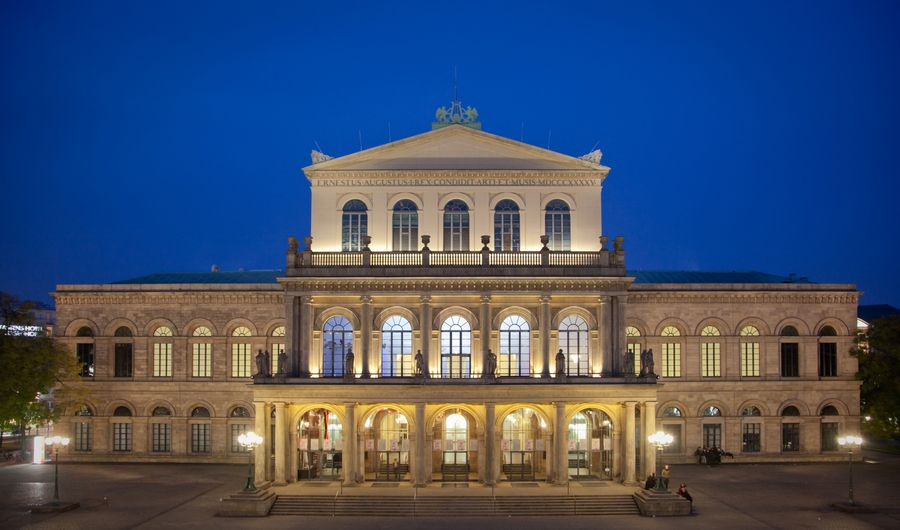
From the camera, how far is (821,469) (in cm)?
5075

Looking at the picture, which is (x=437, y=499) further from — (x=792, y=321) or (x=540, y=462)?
(x=792, y=321)

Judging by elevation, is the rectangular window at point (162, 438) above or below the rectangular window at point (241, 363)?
below

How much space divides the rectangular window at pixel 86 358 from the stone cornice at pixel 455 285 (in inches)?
716

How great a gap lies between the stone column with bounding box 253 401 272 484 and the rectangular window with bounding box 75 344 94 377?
16939 millimetres

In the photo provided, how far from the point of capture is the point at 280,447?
4391 centimetres

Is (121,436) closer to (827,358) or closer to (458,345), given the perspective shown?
(458,345)

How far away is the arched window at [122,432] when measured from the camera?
178ft

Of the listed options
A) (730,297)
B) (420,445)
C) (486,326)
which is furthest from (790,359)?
(420,445)

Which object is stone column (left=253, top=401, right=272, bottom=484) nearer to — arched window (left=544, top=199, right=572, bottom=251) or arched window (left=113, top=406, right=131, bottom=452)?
arched window (left=113, top=406, right=131, bottom=452)

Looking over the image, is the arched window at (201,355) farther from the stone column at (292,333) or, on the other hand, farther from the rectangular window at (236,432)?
the stone column at (292,333)

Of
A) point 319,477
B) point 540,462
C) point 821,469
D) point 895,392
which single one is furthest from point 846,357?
point 319,477

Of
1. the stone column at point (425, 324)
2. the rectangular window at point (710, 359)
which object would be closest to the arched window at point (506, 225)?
the stone column at point (425, 324)

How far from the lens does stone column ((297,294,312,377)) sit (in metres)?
45.3

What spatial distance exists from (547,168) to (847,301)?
2259cm
